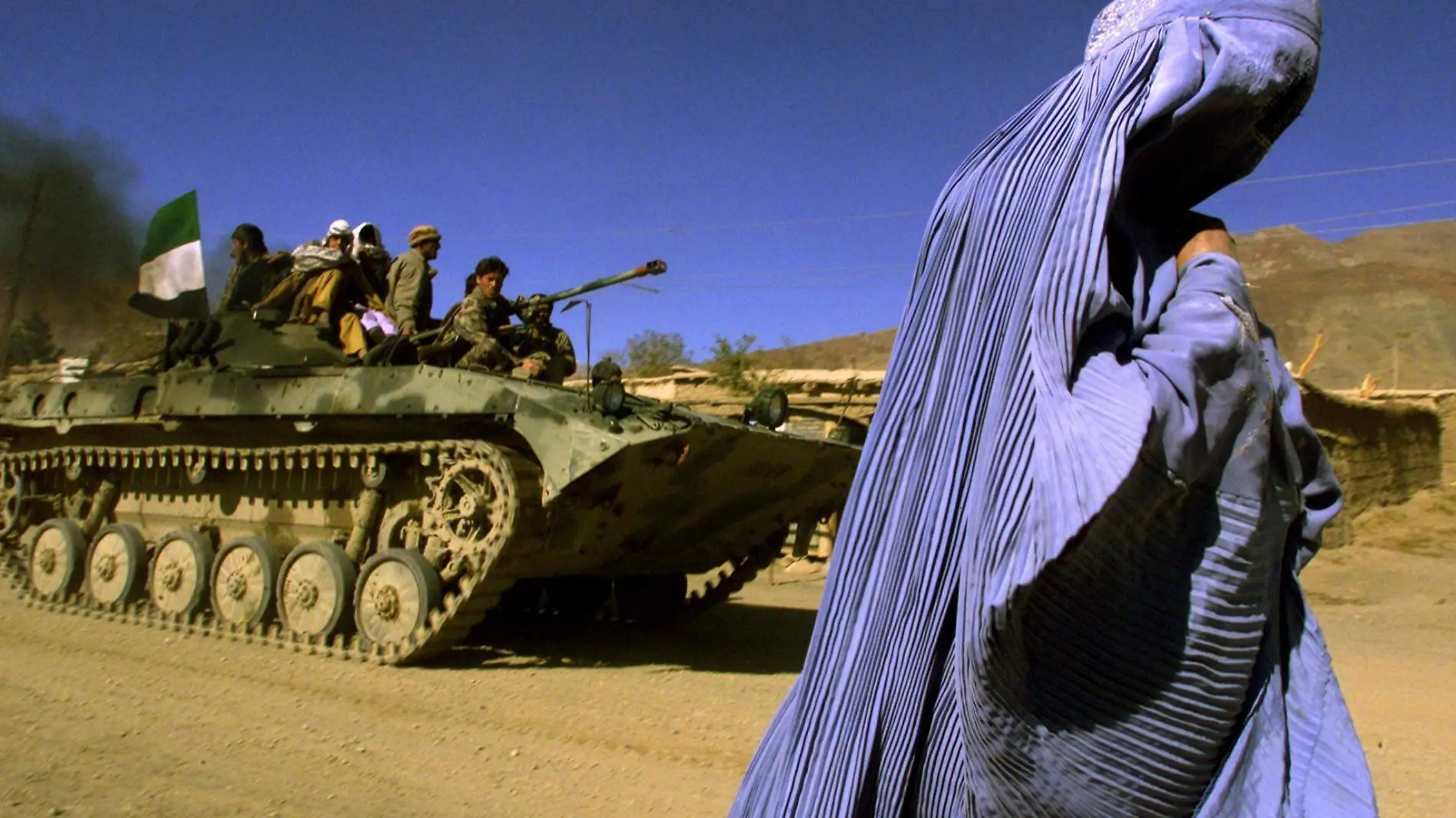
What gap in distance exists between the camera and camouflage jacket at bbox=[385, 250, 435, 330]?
8.72 meters

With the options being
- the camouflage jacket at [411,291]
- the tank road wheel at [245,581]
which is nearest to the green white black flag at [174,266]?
the camouflage jacket at [411,291]

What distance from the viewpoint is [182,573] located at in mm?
8430

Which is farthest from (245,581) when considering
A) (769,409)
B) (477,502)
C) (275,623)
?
(769,409)

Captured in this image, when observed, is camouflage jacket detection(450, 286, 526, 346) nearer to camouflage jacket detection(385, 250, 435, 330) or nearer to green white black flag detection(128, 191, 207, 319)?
camouflage jacket detection(385, 250, 435, 330)

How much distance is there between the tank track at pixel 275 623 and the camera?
6.78 meters

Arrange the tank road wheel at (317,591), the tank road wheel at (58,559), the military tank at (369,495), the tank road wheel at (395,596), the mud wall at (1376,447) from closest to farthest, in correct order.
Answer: the military tank at (369,495) → the tank road wheel at (395,596) → the tank road wheel at (317,591) → the tank road wheel at (58,559) → the mud wall at (1376,447)

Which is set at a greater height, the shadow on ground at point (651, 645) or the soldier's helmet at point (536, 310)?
the soldier's helmet at point (536, 310)

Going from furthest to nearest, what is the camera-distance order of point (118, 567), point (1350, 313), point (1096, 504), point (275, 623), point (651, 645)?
point (1350, 313) < point (118, 567) < point (651, 645) < point (275, 623) < point (1096, 504)

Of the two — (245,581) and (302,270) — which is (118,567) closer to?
(245,581)

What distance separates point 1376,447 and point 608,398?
1016cm

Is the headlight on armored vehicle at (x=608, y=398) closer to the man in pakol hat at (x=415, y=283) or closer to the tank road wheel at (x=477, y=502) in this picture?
the tank road wheel at (x=477, y=502)

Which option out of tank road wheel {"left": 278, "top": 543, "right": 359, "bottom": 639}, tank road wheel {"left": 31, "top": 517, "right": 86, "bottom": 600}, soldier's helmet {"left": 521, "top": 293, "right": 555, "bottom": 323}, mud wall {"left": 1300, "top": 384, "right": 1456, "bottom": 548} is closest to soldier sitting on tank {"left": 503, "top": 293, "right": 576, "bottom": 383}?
soldier's helmet {"left": 521, "top": 293, "right": 555, "bottom": 323}

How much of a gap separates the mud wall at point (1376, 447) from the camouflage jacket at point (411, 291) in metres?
8.65

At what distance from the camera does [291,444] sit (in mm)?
8047
